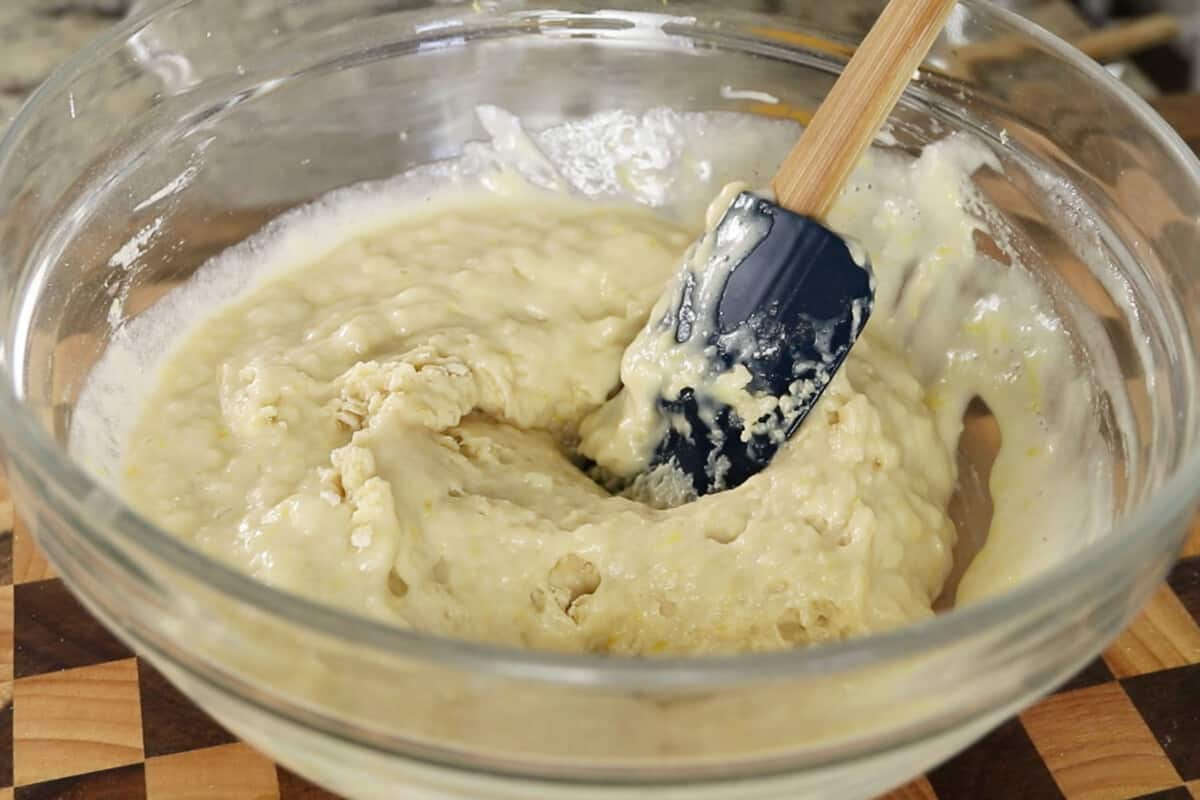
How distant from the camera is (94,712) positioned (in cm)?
118

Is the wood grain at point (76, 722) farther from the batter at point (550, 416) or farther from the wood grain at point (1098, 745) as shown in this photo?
the wood grain at point (1098, 745)

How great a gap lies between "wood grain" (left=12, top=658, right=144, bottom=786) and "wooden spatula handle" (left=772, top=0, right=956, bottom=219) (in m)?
0.79

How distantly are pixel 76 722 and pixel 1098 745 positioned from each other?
3.14ft

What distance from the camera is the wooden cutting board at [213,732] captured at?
1132mm

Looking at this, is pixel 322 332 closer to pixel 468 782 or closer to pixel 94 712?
pixel 94 712

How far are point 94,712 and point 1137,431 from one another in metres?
1.04

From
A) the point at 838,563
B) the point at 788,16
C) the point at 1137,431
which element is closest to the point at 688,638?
the point at 838,563

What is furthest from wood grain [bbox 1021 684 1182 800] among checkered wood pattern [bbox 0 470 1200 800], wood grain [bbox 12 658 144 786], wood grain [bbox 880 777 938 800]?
wood grain [bbox 12 658 144 786]

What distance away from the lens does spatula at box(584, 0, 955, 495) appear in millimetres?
1161

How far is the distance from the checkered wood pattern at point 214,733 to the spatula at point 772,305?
0.38m

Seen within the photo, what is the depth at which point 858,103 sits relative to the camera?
45.7 inches

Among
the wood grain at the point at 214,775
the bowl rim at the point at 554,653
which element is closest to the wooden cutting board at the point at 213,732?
the wood grain at the point at 214,775

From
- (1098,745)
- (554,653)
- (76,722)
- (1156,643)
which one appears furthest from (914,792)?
(76,722)

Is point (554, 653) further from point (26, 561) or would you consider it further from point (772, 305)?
point (26, 561)
